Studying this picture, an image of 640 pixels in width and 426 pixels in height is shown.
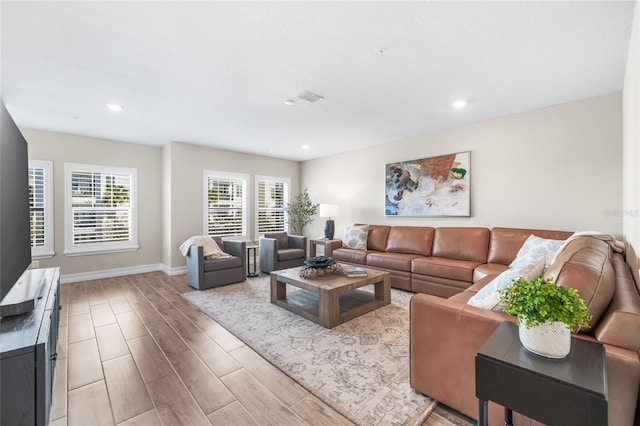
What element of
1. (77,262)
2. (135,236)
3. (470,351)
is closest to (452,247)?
(470,351)

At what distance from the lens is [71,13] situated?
1812 mm

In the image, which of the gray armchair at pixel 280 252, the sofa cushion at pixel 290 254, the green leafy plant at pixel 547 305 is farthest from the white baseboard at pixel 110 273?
the green leafy plant at pixel 547 305

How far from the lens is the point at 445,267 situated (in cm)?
367

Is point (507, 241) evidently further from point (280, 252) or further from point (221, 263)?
point (221, 263)

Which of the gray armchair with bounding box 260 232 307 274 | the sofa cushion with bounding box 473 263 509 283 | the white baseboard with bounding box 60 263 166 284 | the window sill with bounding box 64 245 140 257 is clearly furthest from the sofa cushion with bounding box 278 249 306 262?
the sofa cushion with bounding box 473 263 509 283

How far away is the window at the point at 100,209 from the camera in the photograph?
4625 mm

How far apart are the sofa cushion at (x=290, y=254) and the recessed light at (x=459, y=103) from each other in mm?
3690

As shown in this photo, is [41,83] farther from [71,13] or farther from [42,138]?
[42,138]

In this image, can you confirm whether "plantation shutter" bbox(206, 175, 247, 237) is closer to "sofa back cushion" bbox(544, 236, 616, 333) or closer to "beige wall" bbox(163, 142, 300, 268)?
"beige wall" bbox(163, 142, 300, 268)

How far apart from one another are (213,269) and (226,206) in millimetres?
Answer: 1978

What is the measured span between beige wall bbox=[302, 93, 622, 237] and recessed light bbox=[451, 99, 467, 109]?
924 mm

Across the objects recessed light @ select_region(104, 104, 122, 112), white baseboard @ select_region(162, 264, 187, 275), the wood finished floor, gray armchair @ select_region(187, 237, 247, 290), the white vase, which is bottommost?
the wood finished floor

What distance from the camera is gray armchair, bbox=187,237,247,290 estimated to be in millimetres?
4152

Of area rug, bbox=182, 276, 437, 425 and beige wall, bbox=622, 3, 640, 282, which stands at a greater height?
beige wall, bbox=622, 3, 640, 282
